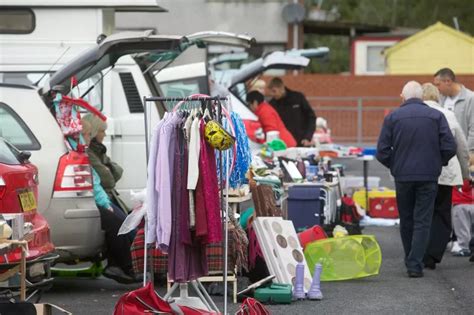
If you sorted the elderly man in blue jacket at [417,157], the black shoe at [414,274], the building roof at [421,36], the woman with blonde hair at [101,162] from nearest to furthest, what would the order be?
the woman with blonde hair at [101,162]
the elderly man in blue jacket at [417,157]
the black shoe at [414,274]
the building roof at [421,36]

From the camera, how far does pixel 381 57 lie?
4759 centimetres

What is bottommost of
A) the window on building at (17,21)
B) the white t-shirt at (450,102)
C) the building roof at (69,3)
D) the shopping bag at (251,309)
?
the shopping bag at (251,309)

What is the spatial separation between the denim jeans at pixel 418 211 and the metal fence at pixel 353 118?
859 inches

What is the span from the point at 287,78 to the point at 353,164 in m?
11.3

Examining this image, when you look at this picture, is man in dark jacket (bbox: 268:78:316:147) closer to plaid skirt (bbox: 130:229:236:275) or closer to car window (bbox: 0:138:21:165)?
plaid skirt (bbox: 130:229:236:275)

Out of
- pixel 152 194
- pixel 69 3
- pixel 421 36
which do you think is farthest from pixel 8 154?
pixel 421 36

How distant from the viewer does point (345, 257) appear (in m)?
11.6

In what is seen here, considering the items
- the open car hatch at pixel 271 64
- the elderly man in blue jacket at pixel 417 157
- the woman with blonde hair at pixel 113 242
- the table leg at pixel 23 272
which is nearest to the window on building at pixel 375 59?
the open car hatch at pixel 271 64

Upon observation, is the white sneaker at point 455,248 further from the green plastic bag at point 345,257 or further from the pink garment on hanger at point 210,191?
the pink garment on hanger at point 210,191

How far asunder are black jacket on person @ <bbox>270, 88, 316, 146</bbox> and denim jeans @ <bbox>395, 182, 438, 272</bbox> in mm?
6721

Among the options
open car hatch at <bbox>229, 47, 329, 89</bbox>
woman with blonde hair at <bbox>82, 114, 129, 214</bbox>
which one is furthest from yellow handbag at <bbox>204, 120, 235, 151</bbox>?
open car hatch at <bbox>229, 47, 329, 89</bbox>

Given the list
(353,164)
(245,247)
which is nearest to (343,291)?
(245,247)

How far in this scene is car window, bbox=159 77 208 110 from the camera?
16516 millimetres

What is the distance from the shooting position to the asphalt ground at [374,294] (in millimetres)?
9836
